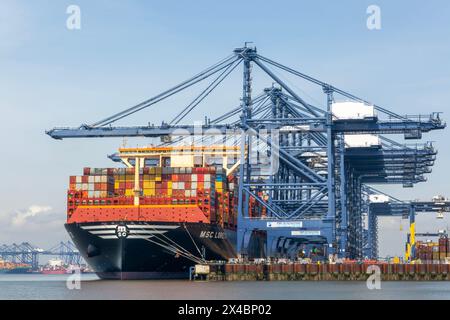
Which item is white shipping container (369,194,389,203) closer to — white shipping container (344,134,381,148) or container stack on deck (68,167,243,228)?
white shipping container (344,134,381,148)

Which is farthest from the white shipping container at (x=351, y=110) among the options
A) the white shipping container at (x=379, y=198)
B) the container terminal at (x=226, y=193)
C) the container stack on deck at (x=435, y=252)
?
the white shipping container at (x=379, y=198)

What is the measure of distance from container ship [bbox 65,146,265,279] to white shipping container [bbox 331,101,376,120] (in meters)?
12.8

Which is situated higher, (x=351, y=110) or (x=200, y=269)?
(x=351, y=110)

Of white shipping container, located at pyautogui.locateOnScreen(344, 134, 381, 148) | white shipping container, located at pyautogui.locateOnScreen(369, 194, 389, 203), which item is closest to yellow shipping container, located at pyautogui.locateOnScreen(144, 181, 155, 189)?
white shipping container, located at pyautogui.locateOnScreen(344, 134, 381, 148)

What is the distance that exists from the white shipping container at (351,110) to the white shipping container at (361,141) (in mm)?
10972

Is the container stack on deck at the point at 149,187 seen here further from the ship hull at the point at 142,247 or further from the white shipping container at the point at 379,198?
the white shipping container at the point at 379,198

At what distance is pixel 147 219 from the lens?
74.8 m

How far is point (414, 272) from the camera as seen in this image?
78.2 metres

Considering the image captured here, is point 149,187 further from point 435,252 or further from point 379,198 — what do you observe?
point 379,198

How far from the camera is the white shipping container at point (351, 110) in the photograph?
8083cm

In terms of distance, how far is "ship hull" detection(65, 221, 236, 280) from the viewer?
72.2m

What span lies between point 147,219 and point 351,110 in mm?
22683

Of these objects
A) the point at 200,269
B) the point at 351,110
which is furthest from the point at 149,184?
the point at 351,110
